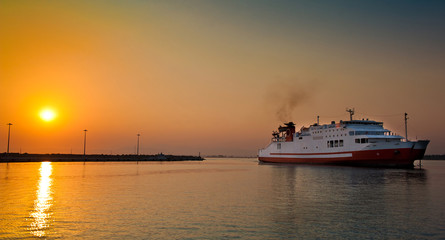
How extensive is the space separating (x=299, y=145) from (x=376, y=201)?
59.8m

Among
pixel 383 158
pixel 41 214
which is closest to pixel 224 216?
pixel 41 214

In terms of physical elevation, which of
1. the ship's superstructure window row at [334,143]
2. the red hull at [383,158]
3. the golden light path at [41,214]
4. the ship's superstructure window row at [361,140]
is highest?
the ship's superstructure window row at [361,140]

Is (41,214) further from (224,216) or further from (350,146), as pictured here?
(350,146)

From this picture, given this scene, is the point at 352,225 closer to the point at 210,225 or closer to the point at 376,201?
the point at 210,225

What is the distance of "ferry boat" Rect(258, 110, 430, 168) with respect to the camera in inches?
2112

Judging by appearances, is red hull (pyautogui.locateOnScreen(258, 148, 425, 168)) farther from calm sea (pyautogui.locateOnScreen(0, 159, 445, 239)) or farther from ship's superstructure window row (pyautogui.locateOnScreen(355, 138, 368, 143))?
calm sea (pyautogui.locateOnScreen(0, 159, 445, 239))

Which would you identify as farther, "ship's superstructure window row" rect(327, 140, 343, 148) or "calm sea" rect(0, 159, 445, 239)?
"ship's superstructure window row" rect(327, 140, 343, 148)

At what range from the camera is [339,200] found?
67.6ft

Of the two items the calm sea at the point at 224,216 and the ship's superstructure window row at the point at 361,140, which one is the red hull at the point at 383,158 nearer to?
the ship's superstructure window row at the point at 361,140

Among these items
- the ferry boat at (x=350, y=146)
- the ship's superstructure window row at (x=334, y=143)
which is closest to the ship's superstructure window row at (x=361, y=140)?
the ferry boat at (x=350, y=146)

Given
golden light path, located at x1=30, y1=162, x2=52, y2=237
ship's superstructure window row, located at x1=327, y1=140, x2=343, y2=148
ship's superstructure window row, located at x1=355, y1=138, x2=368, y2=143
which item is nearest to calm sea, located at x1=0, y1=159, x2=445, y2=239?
golden light path, located at x1=30, y1=162, x2=52, y2=237

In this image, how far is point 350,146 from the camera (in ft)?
201

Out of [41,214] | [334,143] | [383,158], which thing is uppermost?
[334,143]

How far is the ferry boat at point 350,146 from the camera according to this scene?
53.7 m
